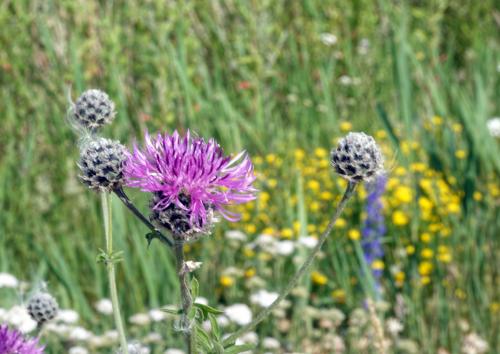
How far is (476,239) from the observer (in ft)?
10.8

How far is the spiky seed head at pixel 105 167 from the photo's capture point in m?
1.34

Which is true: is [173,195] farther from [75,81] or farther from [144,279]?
[75,81]

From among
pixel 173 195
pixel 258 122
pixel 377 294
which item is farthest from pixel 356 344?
pixel 173 195

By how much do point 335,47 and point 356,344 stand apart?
2163 millimetres

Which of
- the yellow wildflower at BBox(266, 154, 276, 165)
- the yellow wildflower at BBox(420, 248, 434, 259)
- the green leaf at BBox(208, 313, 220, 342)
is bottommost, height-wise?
the green leaf at BBox(208, 313, 220, 342)

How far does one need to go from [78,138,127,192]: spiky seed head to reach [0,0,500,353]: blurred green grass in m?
1.61

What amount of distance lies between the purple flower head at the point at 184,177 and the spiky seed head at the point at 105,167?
2 centimetres

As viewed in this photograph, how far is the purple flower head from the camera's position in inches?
50.7

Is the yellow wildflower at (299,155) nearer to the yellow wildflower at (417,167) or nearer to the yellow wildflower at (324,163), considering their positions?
the yellow wildflower at (324,163)

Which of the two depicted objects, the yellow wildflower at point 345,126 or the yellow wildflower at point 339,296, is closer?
the yellow wildflower at point 339,296

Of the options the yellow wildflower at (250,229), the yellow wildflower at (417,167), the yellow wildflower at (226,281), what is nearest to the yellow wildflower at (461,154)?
the yellow wildflower at (417,167)

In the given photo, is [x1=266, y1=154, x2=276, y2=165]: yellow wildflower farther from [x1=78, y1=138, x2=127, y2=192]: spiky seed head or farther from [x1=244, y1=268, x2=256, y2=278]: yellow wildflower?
[x1=78, y1=138, x2=127, y2=192]: spiky seed head

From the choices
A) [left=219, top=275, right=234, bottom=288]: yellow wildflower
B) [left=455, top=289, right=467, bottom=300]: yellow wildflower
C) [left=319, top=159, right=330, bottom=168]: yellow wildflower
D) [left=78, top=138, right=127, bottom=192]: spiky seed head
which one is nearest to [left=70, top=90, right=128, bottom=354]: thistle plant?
[left=78, top=138, right=127, bottom=192]: spiky seed head

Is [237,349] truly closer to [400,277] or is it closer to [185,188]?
[185,188]
